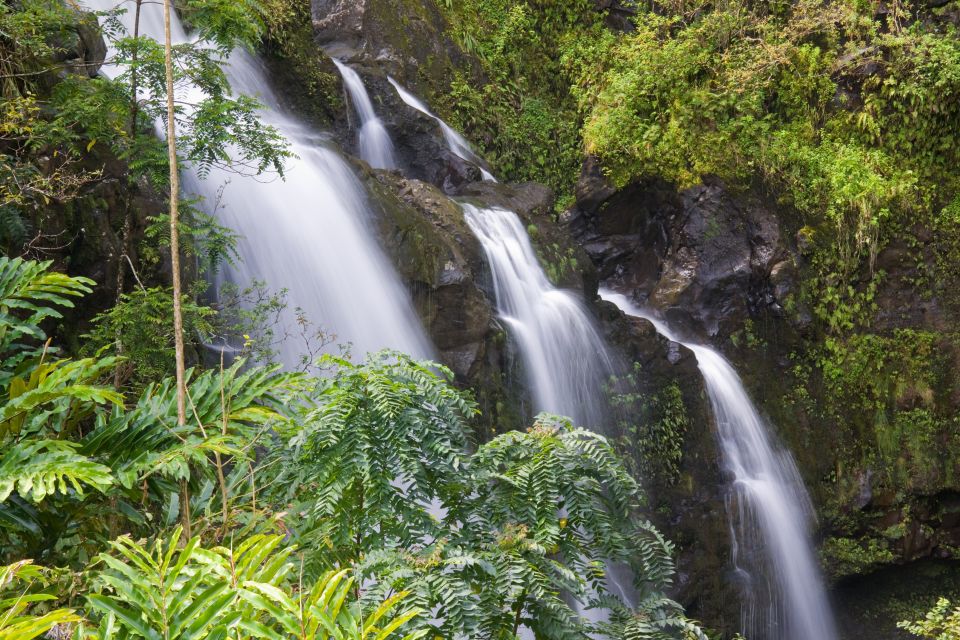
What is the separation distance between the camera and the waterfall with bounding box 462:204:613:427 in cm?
880

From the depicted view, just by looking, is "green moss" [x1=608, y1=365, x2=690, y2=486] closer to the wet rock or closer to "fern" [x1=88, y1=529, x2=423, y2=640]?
the wet rock

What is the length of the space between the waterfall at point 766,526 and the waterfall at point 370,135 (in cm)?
550

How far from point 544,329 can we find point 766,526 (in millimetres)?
4128

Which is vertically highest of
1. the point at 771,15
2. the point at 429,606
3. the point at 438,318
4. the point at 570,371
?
the point at 771,15

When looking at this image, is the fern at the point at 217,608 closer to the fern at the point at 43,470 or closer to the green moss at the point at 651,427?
the fern at the point at 43,470

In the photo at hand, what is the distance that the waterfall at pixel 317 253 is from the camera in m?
7.37

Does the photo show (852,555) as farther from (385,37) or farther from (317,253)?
(385,37)

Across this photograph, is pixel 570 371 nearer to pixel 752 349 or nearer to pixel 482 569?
pixel 752 349

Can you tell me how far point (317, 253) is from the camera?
7891mm

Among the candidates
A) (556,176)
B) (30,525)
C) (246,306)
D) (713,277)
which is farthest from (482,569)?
(556,176)

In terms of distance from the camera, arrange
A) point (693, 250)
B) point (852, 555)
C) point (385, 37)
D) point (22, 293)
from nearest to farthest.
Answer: point (22, 293), point (852, 555), point (693, 250), point (385, 37)

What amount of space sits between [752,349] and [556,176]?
17.3 ft

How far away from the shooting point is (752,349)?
11422 millimetres

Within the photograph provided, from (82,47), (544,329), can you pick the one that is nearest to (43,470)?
(82,47)
